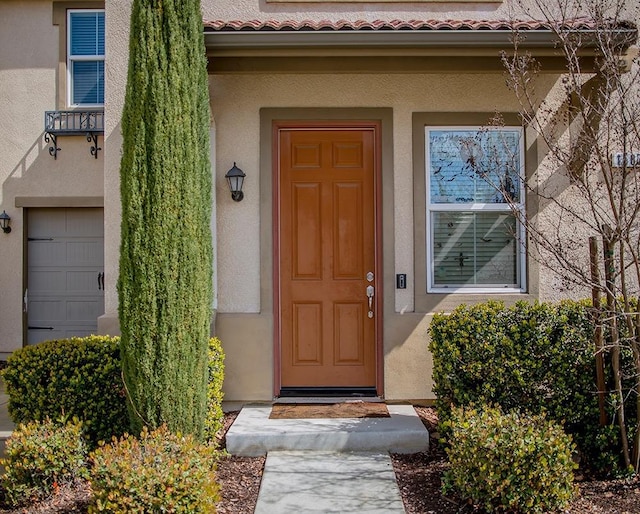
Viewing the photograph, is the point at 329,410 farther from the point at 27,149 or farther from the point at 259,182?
the point at 27,149

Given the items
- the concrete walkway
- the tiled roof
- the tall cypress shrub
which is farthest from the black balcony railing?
the concrete walkway

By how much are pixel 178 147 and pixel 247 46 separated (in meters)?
1.43

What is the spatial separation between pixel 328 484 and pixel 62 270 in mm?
6794

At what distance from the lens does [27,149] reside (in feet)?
30.8

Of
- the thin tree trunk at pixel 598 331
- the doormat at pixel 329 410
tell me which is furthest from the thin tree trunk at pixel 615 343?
the doormat at pixel 329 410

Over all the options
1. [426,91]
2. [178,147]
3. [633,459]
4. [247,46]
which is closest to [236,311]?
[178,147]

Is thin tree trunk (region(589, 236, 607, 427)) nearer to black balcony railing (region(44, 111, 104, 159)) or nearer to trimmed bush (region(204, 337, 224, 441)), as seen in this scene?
trimmed bush (region(204, 337, 224, 441))

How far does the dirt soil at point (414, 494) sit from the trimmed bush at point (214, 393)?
29 centimetres

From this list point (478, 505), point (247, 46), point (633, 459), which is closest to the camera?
point (478, 505)

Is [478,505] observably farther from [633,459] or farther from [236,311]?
[236,311]

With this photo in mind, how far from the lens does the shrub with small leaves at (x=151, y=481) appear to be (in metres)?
3.49

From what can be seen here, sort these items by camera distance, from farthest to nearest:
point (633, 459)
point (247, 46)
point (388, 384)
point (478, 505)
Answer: point (388, 384) → point (247, 46) → point (633, 459) → point (478, 505)

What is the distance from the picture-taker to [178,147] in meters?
4.56

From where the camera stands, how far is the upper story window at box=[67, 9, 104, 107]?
9438 millimetres
